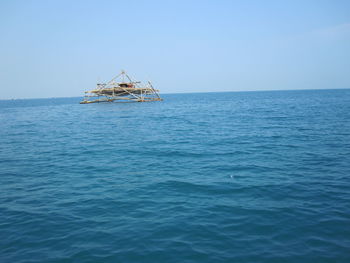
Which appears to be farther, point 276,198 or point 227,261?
point 276,198

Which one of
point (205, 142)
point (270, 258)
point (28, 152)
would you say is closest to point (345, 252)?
point (270, 258)

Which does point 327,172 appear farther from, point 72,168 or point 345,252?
point 72,168

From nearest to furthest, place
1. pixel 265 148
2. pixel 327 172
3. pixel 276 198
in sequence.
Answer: pixel 276 198 → pixel 327 172 → pixel 265 148

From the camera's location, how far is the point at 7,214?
25.6ft

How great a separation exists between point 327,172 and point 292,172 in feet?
4.85

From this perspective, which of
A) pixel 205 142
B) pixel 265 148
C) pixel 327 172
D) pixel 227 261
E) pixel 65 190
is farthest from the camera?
pixel 205 142

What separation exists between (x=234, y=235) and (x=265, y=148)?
10.3 meters

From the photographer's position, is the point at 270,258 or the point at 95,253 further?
the point at 95,253

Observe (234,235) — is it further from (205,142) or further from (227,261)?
(205,142)

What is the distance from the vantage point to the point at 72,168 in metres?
12.5

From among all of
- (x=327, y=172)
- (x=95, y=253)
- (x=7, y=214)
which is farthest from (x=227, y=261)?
(x=327, y=172)

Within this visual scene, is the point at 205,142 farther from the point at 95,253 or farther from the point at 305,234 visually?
the point at 95,253

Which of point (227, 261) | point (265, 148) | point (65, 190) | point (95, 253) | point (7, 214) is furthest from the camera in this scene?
point (265, 148)

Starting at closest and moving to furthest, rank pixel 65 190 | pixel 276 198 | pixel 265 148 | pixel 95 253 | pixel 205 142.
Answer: pixel 95 253 < pixel 276 198 < pixel 65 190 < pixel 265 148 < pixel 205 142
